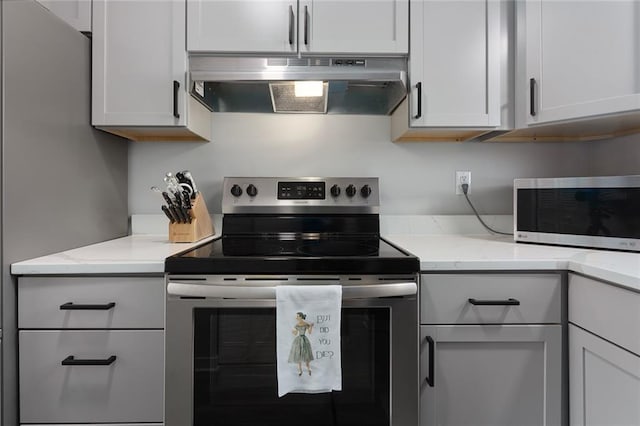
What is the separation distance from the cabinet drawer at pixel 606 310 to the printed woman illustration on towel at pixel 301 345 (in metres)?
0.81

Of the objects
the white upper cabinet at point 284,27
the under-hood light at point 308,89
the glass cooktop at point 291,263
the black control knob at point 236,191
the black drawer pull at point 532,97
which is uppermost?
the white upper cabinet at point 284,27

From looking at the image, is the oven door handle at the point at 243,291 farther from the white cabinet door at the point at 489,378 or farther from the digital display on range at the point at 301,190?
the digital display on range at the point at 301,190

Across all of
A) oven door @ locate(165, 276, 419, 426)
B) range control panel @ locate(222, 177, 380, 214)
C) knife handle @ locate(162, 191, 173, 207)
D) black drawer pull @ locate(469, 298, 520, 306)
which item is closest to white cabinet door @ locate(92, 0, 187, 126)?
knife handle @ locate(162, 191, 173, 207)

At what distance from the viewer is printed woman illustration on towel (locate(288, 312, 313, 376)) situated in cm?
114

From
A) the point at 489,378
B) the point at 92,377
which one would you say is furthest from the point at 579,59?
the point at 92,377

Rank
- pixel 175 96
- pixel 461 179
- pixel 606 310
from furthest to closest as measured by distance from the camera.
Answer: pixel 461 179
pixel 175 96
pixel 606 310

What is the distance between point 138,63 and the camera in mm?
1526

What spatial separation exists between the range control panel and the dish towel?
65 cm

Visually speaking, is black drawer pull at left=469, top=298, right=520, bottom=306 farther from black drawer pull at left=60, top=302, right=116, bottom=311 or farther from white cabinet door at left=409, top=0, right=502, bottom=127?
black drawer pull at left=60, top=302, right=116, bottom=311

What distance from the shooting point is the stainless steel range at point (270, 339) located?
1.16 meters

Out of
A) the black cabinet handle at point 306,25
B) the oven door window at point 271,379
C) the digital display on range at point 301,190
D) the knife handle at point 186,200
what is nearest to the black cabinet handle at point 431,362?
the oven door window at point 271,379

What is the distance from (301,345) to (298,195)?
30.0 inches

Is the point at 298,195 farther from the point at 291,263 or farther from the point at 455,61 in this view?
the point at 455,61

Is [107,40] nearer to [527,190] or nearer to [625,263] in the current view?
[527,190]
